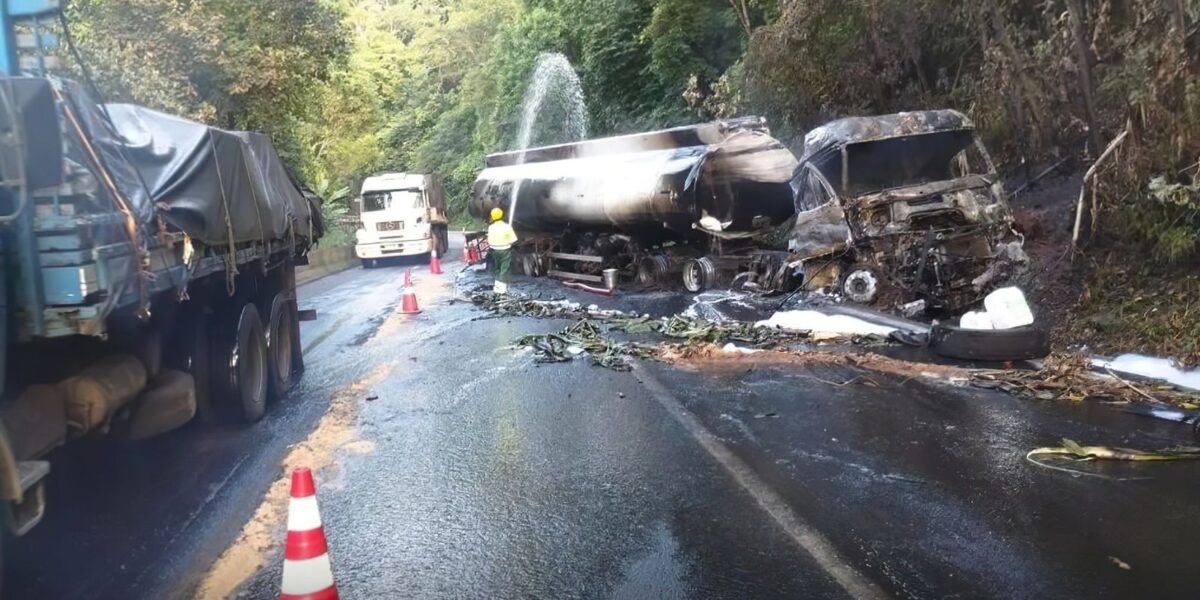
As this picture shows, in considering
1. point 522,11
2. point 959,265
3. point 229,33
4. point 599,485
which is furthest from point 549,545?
Answer: point 522,11

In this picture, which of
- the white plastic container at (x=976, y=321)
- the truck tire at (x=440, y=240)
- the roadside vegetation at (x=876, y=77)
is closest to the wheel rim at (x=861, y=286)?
the roadside vegetation at (x=876, y=77)

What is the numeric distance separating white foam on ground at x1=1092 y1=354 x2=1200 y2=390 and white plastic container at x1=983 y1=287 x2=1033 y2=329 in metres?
0.84

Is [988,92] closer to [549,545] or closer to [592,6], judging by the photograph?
[549,545]

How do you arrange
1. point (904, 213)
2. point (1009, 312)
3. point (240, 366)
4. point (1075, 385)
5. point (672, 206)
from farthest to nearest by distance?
point (672, 206)
point (904, 213)
point (1009, 312)
point (1075, 385)
point (240, 366)

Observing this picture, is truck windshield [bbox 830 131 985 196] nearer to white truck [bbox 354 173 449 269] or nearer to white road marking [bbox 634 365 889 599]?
white road marking [bbox 634 365 889 599]

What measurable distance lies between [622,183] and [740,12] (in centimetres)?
760

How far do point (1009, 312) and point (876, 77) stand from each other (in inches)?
330

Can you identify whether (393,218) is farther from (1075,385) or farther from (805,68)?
(1075,385)

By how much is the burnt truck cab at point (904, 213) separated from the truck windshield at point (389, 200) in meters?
17.2

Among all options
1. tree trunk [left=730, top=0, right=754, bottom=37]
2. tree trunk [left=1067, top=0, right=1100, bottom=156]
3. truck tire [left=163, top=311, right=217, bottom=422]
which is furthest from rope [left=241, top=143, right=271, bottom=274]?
tree trunk [left=730, top=0, right=754, bottom=37]

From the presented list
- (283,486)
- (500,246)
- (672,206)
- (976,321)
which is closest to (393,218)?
(500,246)

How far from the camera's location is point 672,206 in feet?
52.3

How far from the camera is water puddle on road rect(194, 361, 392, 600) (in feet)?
15.1

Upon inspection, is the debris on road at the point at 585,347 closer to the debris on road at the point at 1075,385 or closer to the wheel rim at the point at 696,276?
the debris on road at the point at 1075,385
